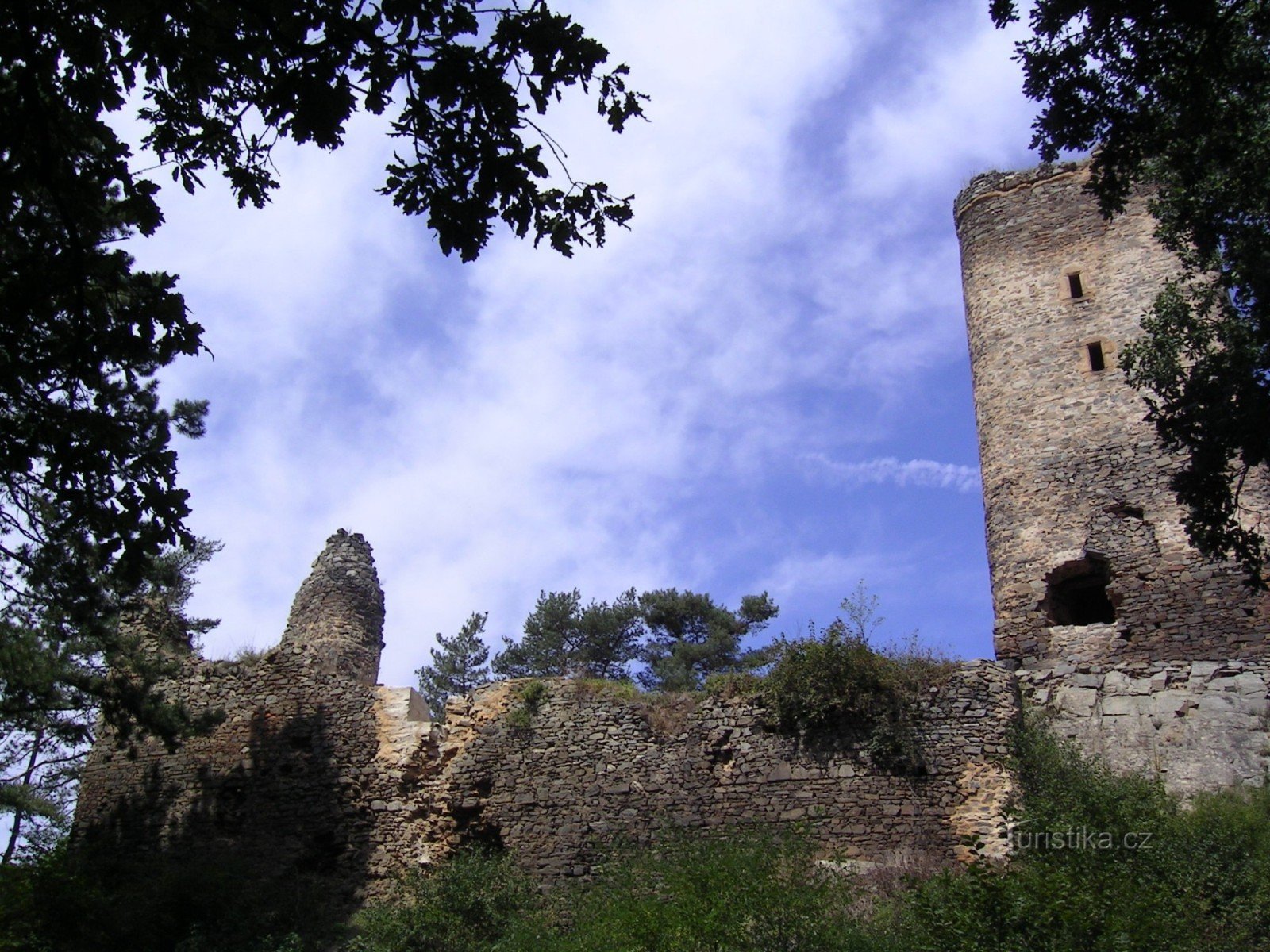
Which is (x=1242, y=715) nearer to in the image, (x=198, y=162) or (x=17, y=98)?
(x=198, y=162)

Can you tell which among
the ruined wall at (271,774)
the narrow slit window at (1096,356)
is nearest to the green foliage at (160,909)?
the ruined wall at (271,774)

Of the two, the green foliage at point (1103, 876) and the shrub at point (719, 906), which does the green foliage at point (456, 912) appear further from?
the green foliage at point (1103, 876)

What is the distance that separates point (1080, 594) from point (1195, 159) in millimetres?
8581

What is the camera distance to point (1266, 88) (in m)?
11.1

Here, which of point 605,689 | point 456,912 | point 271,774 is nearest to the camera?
point 456,912

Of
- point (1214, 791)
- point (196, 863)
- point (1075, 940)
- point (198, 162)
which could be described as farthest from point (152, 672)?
point (1214, 791)

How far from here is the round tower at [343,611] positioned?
58.7ft

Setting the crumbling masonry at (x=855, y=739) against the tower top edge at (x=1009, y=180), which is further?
the tower top edge at (x=1009, y=180)

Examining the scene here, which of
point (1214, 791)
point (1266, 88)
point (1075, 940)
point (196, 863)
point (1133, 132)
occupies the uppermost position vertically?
point (1266, 88)

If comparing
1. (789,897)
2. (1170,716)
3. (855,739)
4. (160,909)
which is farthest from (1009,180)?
(160,909)

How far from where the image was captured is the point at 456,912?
42.0 feet

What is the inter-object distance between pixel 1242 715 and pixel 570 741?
8.06 metres

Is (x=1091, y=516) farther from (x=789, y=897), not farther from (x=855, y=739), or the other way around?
(x=789, y=897)

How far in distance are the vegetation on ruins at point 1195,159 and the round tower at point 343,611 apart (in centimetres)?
1114
